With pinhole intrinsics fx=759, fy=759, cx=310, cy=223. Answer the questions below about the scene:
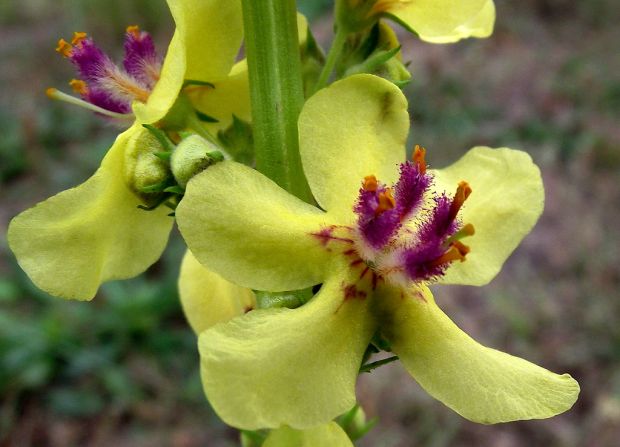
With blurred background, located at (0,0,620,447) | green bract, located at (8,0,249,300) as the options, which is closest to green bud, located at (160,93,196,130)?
green bract, located at (8,0,249,300)

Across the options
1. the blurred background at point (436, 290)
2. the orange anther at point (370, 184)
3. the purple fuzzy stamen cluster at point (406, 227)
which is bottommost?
the blurred background at point (436, 290)

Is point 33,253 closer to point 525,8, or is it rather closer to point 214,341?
point 214,341

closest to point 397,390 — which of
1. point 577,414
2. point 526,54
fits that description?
point 577,414

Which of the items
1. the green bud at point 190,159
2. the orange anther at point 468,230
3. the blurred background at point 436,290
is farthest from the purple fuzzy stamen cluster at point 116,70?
the blurred background at point 436,290

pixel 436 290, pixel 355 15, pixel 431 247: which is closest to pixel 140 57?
pixel 355 15

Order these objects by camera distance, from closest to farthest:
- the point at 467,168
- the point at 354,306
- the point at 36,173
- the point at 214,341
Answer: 1. the point at 214,341
2. the point at 354,306
3. the point at 467,168
4. the point at 36,173

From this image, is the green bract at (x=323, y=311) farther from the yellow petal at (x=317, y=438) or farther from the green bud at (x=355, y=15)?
the green bud at (x=355, y=15)

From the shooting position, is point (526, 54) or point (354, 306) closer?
point (354, 306)
